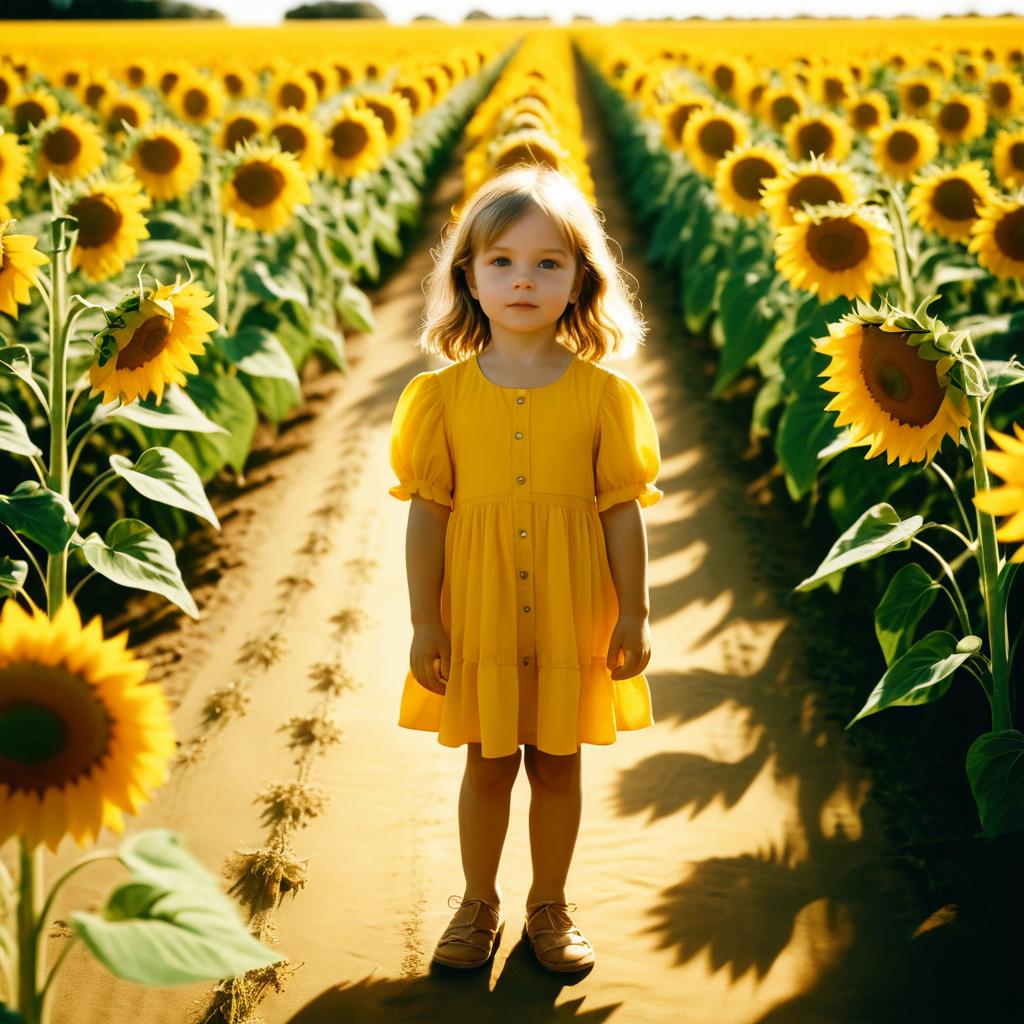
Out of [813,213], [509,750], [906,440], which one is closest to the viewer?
[509,750]

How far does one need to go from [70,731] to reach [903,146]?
697 centimetres

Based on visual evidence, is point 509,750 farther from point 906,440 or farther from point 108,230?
point 108,230

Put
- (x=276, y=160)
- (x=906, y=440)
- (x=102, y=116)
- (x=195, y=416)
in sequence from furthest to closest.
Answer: (x=102, y=116)
(x=276, y=160)
(x=195, y=416)
(x=906, y=440)

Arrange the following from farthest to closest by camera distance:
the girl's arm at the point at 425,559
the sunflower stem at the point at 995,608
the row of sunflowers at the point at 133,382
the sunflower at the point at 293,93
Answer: the sunflower at the point at 293,93
the sunflower stem at the point at 995,608
the girl's arm at the point at 425,559
the row of sunflowers at the point at 133,382

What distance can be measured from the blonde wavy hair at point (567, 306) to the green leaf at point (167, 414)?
91 centimetres

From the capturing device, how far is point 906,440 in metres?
3.03

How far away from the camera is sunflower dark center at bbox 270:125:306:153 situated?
7.71 m

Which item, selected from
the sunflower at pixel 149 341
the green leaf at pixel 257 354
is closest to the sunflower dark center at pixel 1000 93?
the green leaf at pixel 257 354

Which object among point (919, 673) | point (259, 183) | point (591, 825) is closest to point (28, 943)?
point (591, 825)

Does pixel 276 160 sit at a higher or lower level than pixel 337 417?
higher

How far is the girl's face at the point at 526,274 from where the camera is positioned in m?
2.62

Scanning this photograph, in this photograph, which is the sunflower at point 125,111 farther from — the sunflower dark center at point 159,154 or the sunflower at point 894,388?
the sunflower at point 894,388

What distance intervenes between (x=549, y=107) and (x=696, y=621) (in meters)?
7.45

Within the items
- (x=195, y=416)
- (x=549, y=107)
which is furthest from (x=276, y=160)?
(x=549, y=107)
